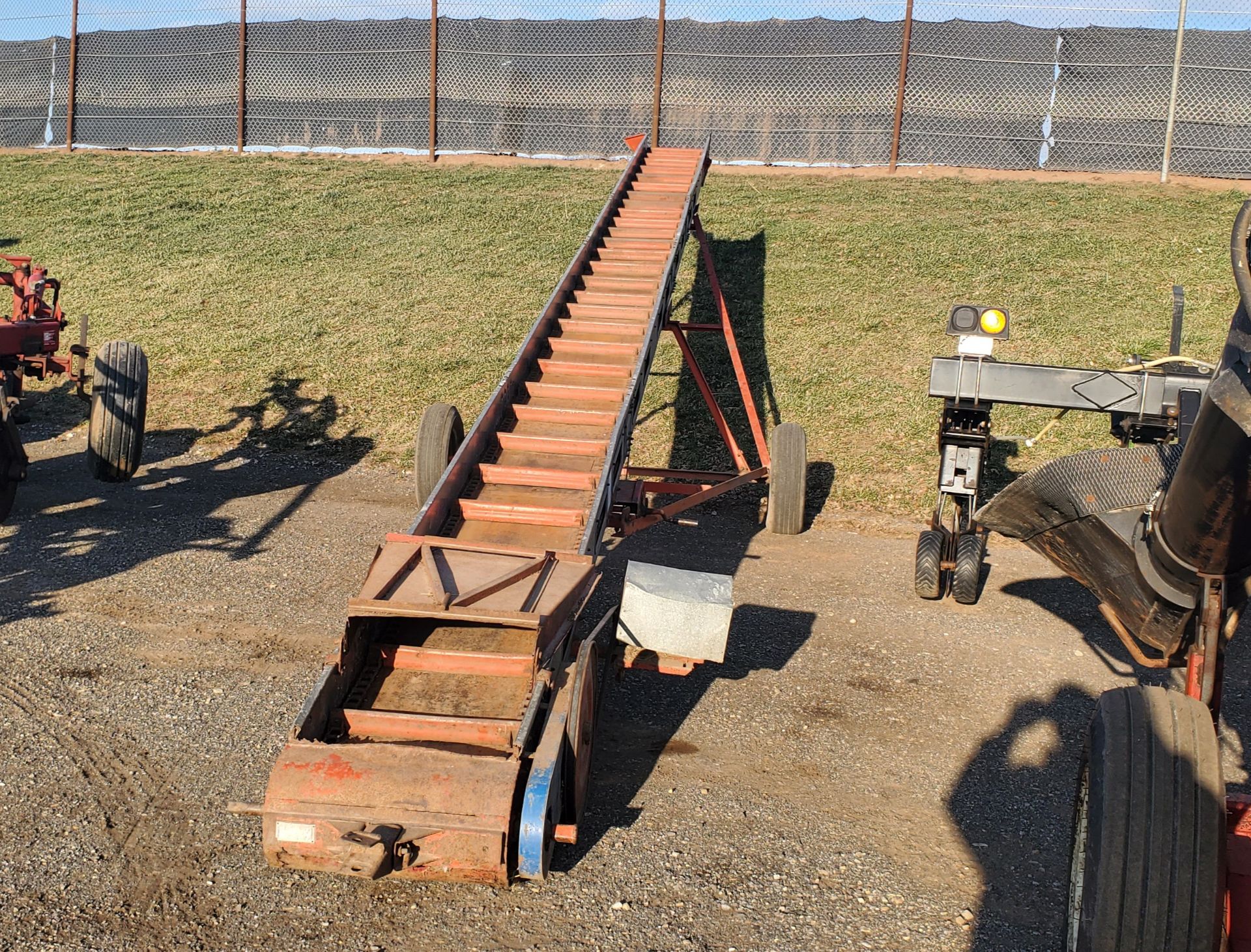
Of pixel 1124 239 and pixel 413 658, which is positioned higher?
pixel 1124 239

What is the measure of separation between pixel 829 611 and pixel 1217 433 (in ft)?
17.7

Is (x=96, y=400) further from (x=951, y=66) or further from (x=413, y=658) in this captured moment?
(x=951, y=66)

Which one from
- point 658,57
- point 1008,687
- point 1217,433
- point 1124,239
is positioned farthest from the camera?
point 658,57

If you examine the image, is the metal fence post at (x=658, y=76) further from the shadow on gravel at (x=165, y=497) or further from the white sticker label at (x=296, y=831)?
the white sticker label at (x=296, y=831)

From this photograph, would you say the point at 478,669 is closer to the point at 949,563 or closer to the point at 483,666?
the point at 483,666

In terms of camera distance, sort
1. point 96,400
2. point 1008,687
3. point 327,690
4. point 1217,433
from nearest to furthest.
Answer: point 1217,433 → point 327,690 → point 1008,687 → point 96,400

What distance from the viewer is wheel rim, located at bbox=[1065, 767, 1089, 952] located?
3557 millimetres

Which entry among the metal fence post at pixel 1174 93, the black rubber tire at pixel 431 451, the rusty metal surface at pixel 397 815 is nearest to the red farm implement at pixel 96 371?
the black rubber tire at pixel 431 451

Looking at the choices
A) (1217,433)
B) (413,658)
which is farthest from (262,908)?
(1217,433)

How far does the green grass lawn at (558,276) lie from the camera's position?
12.8 metres

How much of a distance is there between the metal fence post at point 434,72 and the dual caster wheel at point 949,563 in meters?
14.8

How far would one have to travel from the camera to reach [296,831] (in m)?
4.53

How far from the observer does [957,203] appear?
57.7 ft

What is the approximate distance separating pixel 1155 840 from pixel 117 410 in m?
9.30
